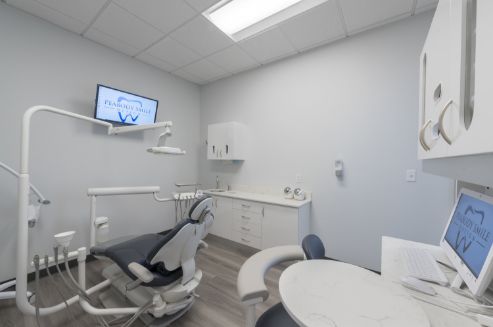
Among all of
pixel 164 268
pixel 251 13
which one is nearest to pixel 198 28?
pixel 251 13

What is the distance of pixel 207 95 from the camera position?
150 inches

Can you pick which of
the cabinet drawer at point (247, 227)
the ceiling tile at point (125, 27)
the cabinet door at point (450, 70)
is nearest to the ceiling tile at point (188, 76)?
the ceiling tile at point (125, 27)

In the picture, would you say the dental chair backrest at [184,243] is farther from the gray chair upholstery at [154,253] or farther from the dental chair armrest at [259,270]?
the dental chair armrest at [259,270]

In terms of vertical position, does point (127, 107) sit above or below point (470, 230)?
above

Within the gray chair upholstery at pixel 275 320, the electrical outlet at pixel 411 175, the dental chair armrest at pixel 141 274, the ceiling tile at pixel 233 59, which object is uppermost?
the ceiling tile at pixel 233 59

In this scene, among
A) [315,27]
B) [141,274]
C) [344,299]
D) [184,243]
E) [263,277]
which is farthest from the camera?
[315,27]

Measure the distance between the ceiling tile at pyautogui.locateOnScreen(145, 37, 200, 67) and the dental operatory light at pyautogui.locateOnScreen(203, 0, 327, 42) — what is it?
0.69 meters

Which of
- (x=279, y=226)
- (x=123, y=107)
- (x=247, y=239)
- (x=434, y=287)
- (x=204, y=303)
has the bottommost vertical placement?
(x=204, y=303)

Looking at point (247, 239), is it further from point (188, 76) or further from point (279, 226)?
point (188, 76)

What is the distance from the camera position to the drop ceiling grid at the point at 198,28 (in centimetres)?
192

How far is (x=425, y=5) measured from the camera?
74.0 inches

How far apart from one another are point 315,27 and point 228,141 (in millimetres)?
1856

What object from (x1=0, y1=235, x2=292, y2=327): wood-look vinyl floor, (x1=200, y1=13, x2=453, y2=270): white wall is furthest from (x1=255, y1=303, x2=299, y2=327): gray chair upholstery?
(x1=200, y1=13, x2=453, y2=270): white wall

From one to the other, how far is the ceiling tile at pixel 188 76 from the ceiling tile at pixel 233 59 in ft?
2.15
